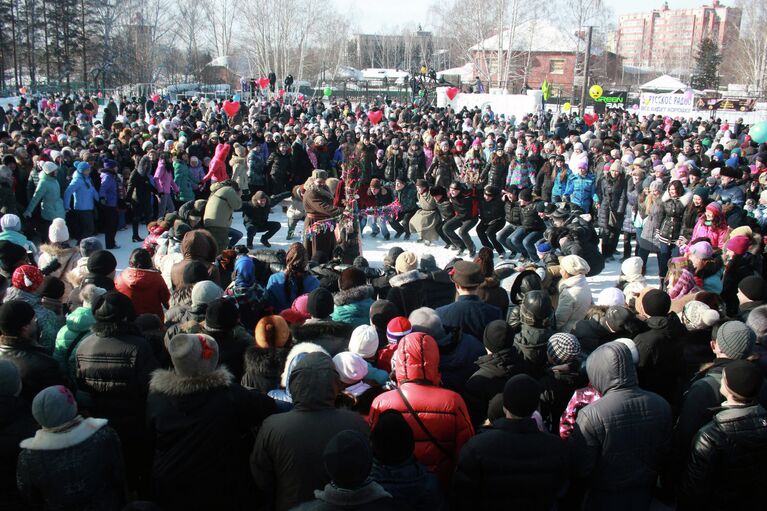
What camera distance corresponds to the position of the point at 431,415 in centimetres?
294

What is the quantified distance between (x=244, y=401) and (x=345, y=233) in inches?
209

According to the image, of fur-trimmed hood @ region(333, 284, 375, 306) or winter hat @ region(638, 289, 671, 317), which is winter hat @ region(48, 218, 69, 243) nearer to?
fur-trimmed hood @ region(333, 284, 375, 306)

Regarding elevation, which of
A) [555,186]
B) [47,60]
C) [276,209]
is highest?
[47,60]

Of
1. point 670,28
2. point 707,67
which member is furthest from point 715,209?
point 670,28

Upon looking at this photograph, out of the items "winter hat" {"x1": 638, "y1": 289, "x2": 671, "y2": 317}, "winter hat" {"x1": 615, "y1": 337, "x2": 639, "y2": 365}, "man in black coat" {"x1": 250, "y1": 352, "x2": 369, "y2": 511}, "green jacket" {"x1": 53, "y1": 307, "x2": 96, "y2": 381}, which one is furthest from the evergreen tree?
"man in black coat" {"x1": 250, "y1": 352, "x2": 369, "y2": 511}

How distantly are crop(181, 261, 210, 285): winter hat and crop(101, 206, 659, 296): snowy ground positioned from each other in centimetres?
461

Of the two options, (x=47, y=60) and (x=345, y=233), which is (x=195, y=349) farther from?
(x=47, y=60)

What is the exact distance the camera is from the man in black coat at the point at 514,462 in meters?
2.68

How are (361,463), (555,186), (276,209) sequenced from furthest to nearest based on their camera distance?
(276,209) → (555,186) → (361,463)

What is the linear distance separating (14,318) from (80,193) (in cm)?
629

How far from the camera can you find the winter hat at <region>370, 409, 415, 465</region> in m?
2.41

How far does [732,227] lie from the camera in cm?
753

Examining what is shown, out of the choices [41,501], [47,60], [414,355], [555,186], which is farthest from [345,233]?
[47,60]

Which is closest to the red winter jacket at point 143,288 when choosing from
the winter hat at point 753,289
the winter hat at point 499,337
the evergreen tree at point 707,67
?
the winter hat at point 499,337
